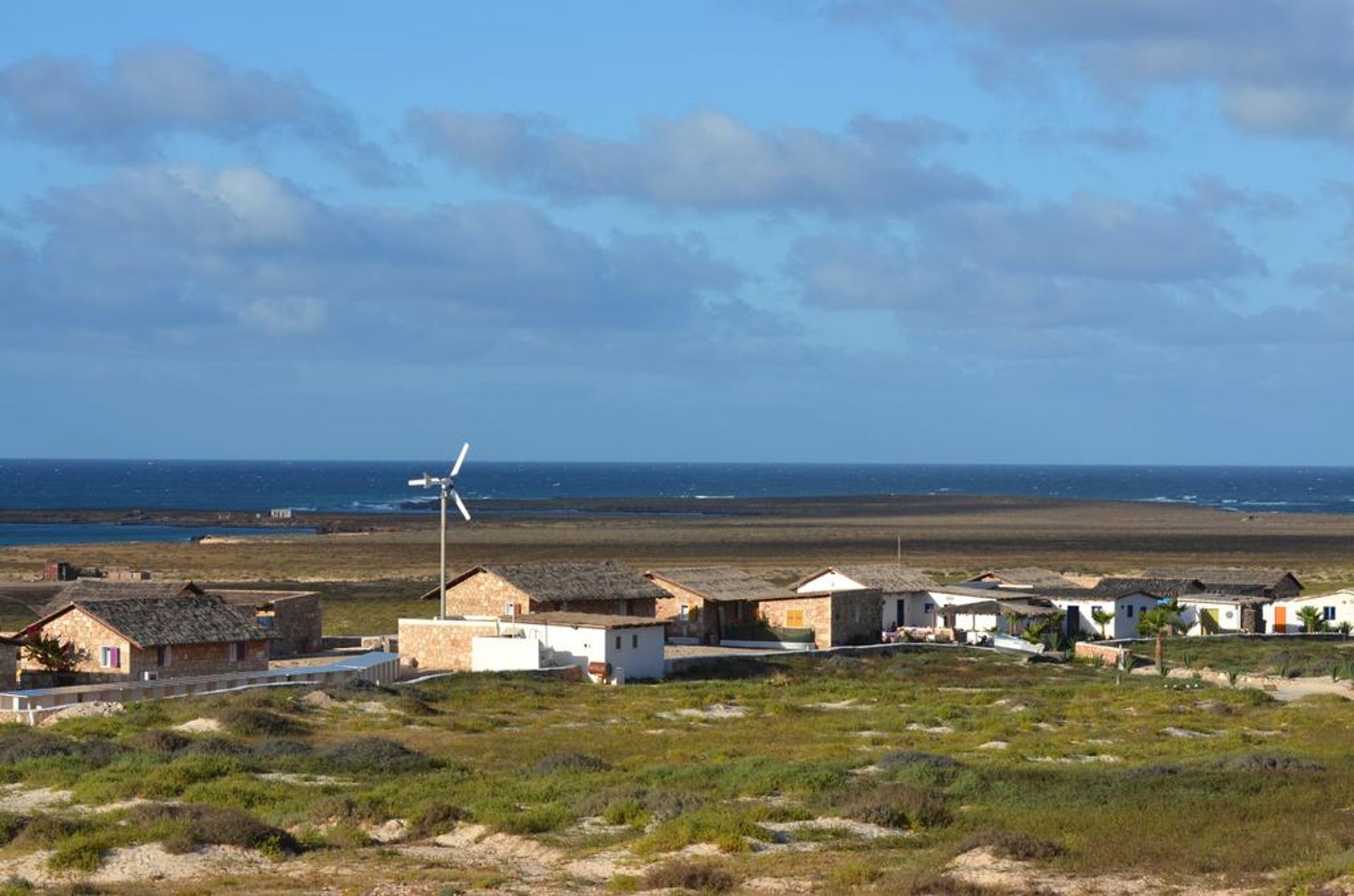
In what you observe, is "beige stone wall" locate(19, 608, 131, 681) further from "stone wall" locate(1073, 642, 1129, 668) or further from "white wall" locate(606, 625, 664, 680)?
"stone wall" locate(1073, 642, 1129, 668)

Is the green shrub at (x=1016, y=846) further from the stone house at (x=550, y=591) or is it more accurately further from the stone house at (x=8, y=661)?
the stone house at (x=550, y=591)

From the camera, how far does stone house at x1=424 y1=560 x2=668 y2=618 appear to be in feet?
216

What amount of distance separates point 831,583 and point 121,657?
33519 millimetres

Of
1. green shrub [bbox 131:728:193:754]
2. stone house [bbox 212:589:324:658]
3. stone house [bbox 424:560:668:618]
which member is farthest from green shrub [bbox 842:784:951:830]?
stone house [bbox 212:589:324:658]

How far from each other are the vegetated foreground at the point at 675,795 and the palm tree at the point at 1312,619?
2928 centimetres

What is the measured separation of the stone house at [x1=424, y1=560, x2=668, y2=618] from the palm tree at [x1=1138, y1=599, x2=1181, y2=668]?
21.6 m

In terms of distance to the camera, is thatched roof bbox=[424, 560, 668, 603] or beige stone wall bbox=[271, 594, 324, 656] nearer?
beige stone wall bbox=[271, 594, 324, 656]

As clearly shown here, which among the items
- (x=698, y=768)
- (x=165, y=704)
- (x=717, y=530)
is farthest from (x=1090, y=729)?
(x=717, y=530)

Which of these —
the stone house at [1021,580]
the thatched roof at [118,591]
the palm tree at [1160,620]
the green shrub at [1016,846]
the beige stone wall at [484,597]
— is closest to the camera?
the green shrub at [1016,846]

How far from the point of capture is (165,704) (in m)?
47.7

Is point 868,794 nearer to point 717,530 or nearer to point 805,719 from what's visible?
point 805,719

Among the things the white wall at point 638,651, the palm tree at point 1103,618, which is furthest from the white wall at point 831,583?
the white wall at point 638,651

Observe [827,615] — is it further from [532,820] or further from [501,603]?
[532,820]

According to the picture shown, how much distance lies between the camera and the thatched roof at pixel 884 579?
77.8m
